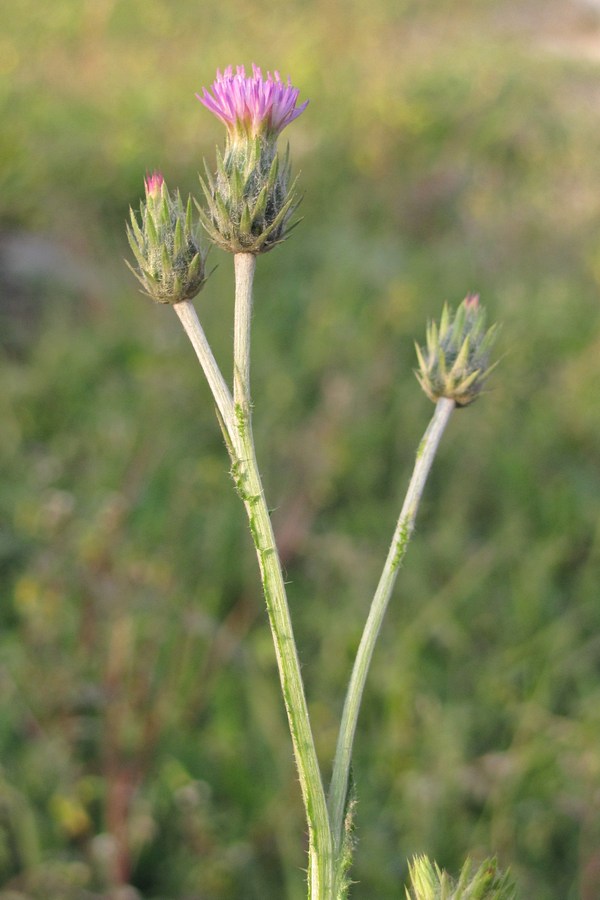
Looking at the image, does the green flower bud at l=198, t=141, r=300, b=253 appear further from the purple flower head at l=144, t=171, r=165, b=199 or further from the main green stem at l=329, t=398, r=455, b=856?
the main green stem at l=329, t=398, r=455, b=856

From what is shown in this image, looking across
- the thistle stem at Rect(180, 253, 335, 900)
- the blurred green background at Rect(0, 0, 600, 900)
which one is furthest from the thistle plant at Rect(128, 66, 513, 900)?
the blurred green background at Rect(0, 0, 600, 900)

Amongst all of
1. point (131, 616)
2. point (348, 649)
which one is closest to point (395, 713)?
point (348, 649)

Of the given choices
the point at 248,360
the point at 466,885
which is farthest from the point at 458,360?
the point at 466,885

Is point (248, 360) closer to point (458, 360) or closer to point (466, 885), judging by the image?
point (458, 360)

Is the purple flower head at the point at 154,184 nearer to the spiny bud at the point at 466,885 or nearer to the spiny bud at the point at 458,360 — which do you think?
the spiny bud at the point at 458,360

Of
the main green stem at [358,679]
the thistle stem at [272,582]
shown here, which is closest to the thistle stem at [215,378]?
the thistle stem at [272,582]
